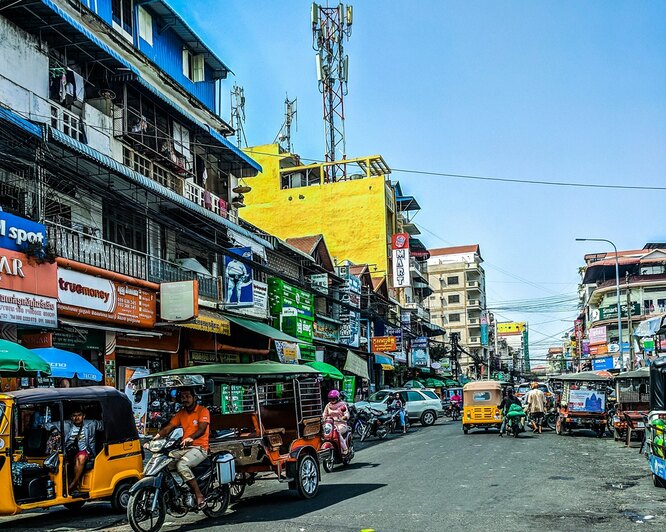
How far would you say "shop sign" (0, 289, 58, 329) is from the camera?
14188mm

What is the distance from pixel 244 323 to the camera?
25.3 m

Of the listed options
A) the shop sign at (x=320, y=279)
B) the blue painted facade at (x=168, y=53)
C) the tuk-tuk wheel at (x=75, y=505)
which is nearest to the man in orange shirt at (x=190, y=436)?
the tuk-tuk wheel at (x=75, y=505)

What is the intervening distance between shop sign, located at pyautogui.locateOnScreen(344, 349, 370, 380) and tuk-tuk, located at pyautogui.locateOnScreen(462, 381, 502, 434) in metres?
12.0

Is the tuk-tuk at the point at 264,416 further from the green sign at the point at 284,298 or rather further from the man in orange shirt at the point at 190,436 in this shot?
the green sign at the point at 284,298

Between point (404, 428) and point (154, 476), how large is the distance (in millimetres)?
21280

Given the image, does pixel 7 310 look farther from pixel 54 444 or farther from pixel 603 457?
pixel 603 457

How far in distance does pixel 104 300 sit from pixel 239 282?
802cm

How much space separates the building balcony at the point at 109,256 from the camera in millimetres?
17250

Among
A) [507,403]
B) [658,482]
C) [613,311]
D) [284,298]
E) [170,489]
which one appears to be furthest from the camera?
[613,311]

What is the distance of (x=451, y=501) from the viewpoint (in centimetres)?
1118

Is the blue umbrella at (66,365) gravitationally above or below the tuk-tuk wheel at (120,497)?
above

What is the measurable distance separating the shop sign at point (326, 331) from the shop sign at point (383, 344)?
16.7 feet

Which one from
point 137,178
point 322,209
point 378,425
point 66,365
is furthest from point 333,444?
point 322,209

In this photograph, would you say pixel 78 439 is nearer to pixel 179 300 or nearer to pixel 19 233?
pixel 19 233
